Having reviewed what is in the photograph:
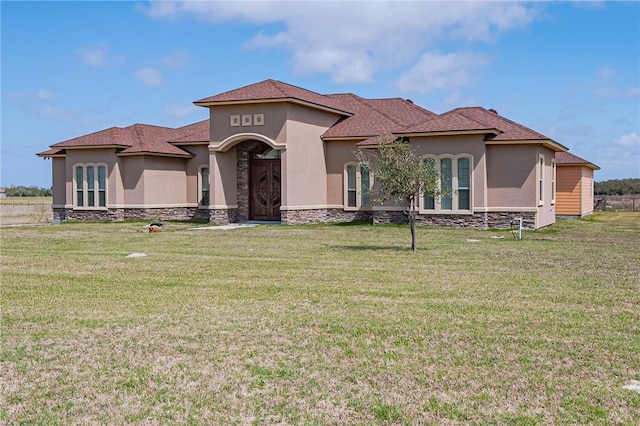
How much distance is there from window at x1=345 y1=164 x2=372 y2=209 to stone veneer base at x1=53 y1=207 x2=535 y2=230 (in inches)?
15.6

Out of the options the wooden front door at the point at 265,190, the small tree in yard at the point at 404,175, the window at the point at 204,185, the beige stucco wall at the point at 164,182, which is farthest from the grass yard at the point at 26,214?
the small tree in yard at the point at 404,175

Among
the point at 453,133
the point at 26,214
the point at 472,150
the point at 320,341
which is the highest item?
the point at 453,133

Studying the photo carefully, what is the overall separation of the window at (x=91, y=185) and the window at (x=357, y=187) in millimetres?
11638

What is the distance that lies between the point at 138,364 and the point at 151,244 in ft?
41.8

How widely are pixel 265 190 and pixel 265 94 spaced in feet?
14.9

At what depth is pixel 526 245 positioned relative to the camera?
18.5m

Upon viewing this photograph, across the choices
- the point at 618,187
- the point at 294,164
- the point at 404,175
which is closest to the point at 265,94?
the point at 294,164

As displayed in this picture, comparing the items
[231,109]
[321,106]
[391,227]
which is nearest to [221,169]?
[231,109]

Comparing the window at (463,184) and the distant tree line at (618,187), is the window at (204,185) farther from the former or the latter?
the distant tree line at (618,187)

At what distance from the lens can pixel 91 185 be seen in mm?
32000

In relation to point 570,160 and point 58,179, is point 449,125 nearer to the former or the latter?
point 570,160

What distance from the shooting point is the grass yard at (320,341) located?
5504mm

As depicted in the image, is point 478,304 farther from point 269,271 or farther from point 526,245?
point 526,245

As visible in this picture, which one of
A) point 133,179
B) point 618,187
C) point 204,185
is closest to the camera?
point 133,179
